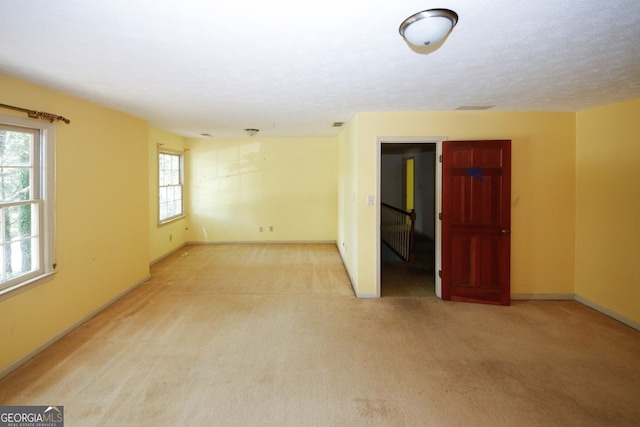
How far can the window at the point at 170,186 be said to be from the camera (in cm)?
639

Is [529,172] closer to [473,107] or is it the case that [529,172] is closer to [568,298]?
[473,107]

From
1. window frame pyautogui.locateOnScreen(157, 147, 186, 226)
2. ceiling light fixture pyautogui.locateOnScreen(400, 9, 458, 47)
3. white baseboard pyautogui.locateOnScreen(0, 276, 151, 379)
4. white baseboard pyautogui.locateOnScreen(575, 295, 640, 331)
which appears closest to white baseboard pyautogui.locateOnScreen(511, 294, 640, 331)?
white baseboard pyautogui.locateOnScreen(575, 295, 640, 331)

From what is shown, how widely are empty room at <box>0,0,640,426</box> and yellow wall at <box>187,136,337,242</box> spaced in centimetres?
186

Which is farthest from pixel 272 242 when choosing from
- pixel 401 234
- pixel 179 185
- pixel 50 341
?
pixel 50 341

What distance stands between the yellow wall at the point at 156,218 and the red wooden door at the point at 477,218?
484 centimetres

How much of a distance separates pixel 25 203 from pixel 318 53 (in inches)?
109

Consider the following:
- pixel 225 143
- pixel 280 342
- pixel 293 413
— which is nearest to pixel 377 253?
pixel 280 342

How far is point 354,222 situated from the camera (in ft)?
14.9

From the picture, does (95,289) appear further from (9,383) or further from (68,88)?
(68,88)

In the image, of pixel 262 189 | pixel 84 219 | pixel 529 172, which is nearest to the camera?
pixel 84 219

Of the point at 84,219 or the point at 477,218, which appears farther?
the point at 477,218

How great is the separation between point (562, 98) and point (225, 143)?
6.17m

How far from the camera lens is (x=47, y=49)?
2.14 meters

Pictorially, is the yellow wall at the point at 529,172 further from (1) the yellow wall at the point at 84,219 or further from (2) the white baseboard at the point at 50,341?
(2) the white baseboard at the point at 50,341
